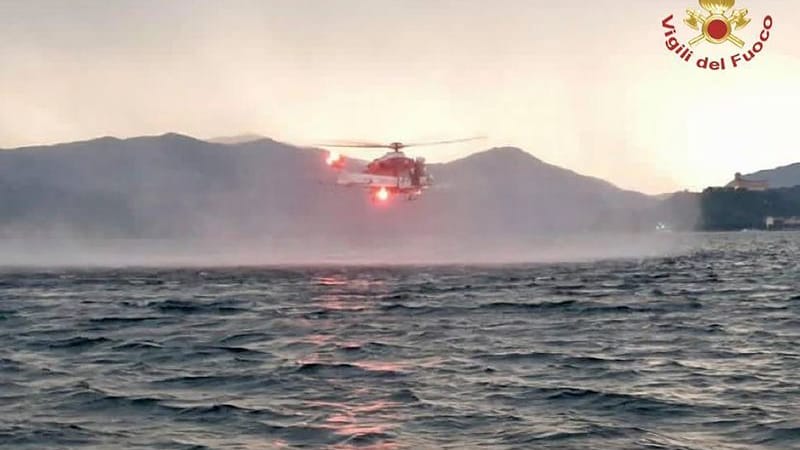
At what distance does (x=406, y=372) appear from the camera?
1132 inches

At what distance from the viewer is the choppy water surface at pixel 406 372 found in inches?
809

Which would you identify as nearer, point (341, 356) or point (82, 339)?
point (341, 356)

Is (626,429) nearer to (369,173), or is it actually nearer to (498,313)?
(498,313)

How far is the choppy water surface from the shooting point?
20.5 meters

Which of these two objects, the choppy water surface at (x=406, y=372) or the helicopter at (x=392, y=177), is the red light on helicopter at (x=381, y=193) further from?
the choppy water surface at (x=406, y=372)

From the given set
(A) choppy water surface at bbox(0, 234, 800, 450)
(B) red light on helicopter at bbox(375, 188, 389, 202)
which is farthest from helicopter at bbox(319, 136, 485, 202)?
(A) choppy water surface at bbox(0, 234, 800, 450)

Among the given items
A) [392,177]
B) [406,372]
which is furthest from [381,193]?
[406,372]

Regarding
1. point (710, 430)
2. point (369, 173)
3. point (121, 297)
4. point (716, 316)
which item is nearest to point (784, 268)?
point (369, 173)

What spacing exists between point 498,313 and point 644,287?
23.5 m

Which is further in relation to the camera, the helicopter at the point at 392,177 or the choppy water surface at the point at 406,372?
the helicopter at the point at 392,177

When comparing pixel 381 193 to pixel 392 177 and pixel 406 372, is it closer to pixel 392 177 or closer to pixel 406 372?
pixel 392 177

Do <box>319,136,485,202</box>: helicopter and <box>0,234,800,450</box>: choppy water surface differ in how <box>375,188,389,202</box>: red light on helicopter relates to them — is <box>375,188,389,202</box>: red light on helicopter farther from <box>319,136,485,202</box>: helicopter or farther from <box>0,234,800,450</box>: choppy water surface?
<box>0,234,800,450</box>: choppy water surface

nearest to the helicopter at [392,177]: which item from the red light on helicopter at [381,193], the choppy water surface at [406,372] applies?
the red light on helicopter at [381,193]

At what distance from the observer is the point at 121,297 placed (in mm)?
63188
